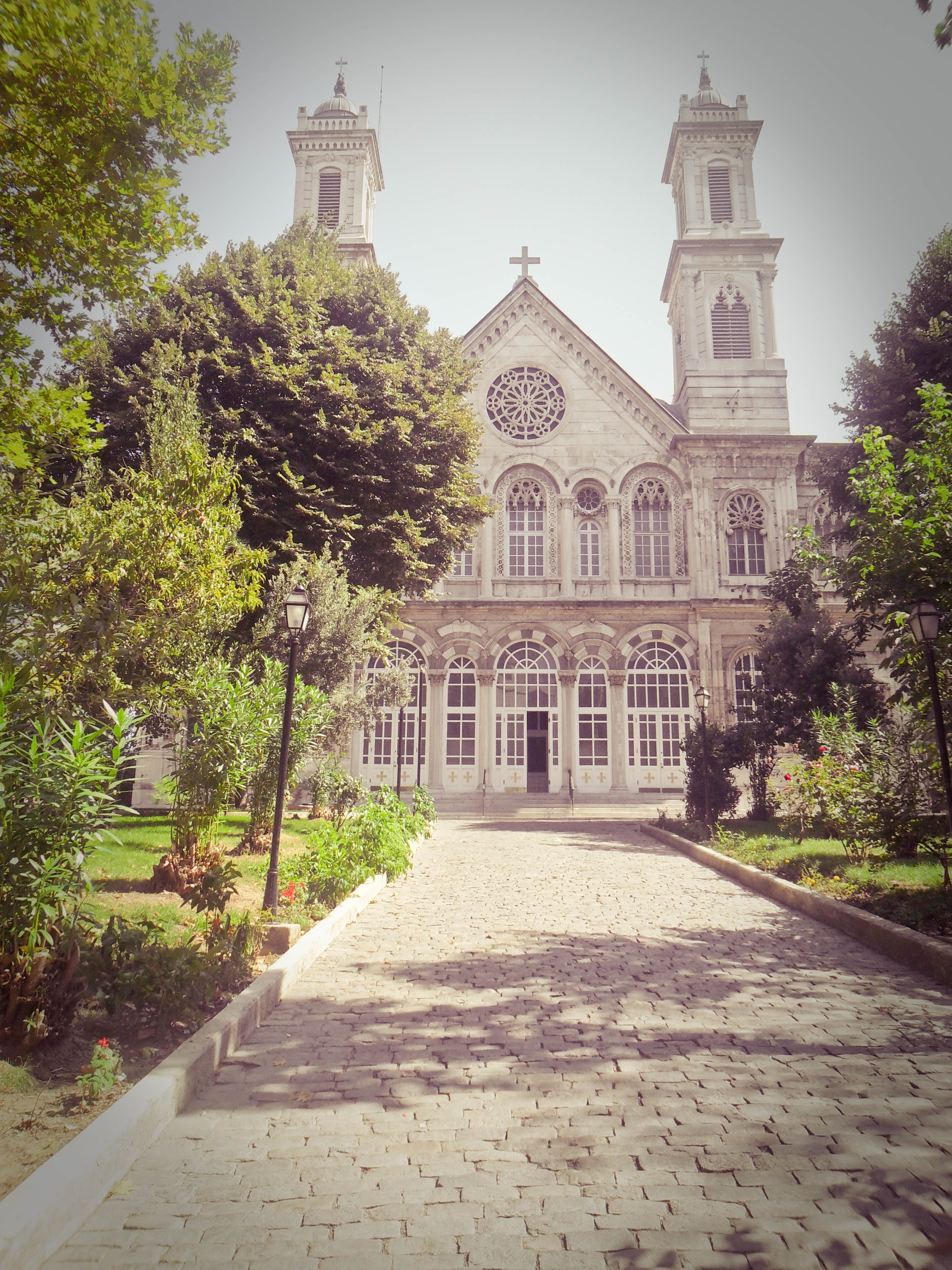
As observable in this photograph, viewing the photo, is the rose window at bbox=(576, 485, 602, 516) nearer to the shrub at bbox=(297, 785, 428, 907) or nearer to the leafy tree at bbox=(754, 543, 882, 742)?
the leafy tree at bbox=(754, 543, 882, 742)

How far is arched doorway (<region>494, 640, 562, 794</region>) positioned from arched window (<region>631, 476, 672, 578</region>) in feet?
17.5

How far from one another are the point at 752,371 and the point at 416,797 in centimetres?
2247

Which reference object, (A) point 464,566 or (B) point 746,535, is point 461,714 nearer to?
(A) point 464,566

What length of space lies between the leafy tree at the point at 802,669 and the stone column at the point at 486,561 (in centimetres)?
1107

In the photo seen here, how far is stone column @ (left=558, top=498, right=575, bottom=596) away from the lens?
2825 centimetres

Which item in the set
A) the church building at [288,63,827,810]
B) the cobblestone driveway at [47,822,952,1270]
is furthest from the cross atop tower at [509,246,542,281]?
the cobblestone driveway at [47,822,952,1270]

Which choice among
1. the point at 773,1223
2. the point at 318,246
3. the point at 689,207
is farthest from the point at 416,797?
the point at 689,207

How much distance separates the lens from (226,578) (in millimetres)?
10680

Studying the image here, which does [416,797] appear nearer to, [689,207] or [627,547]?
[627,547]

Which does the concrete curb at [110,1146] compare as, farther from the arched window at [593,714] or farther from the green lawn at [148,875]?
the arched window at [593,714]

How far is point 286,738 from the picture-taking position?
26.7 ft

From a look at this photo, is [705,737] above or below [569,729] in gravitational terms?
below

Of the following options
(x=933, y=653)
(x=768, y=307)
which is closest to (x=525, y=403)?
(x=768, y=307)

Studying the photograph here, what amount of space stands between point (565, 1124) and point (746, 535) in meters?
27.7
